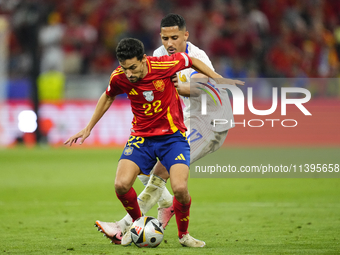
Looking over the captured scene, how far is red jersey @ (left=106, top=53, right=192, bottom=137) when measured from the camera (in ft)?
15.9

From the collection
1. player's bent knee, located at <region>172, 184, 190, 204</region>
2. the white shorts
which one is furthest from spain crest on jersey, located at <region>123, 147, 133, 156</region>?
the white shorts

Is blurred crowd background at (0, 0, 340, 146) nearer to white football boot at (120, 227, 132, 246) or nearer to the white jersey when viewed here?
the white jersey

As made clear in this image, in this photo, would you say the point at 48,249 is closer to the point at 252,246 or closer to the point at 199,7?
the point at 252,246

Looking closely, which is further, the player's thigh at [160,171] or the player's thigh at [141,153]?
the player's thigh at [160,171]

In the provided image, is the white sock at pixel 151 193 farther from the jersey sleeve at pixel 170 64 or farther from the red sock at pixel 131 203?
the jersey sleeve at pixel 170 64

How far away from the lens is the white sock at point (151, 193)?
5.35m

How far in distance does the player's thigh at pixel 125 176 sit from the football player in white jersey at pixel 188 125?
443 millimetres

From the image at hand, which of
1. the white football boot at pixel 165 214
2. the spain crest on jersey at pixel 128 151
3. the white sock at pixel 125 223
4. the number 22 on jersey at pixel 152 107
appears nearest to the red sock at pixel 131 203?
the white sock at pixel 125 223

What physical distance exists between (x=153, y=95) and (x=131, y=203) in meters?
0.99

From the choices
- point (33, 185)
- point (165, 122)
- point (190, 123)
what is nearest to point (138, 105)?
point (165, 122)

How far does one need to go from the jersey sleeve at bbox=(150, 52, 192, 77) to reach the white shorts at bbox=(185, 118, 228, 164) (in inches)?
45.0

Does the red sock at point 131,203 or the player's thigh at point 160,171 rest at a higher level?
the player's thigh at point 160,171

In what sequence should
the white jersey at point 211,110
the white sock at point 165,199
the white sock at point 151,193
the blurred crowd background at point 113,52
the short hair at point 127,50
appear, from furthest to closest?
the blurred crowd background at point 113,52 < the white jersey at point 211,110 < the white sock at point 165,199 < the white sock at point 151,193 < the short hair at point 127,50

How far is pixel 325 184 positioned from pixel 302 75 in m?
8.11
